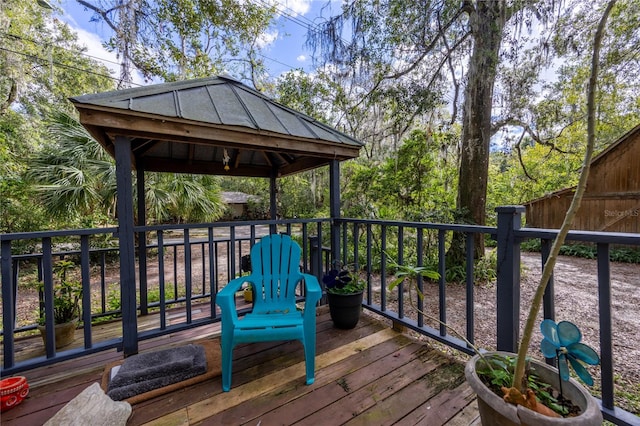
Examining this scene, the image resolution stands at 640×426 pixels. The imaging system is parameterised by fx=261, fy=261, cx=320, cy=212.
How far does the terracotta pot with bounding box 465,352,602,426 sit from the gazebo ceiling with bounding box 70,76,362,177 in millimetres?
2103

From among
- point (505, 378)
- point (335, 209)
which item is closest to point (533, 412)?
point (505, 378)

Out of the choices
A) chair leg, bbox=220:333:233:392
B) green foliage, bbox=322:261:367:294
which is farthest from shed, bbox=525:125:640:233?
chair leg, bbox=220:333:233:392

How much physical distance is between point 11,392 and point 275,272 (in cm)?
170

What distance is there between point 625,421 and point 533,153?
13.0 metres

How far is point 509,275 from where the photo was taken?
1589 mm

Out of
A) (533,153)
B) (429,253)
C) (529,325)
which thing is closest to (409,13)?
(429,253)

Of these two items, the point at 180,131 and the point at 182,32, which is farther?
the point at 182,32

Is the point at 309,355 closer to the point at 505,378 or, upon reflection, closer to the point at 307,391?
the point at 307,391

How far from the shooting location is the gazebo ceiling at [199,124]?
185cm

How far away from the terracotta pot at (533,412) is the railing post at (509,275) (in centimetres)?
46

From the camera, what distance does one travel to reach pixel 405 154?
5555 millimetres

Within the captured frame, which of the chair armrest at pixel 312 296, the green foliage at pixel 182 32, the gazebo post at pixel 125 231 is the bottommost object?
the chair armrest at pixel 312 296

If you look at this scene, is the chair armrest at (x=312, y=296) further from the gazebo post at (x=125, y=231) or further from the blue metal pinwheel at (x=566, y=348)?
the gazebo post at (x=125, y=231)

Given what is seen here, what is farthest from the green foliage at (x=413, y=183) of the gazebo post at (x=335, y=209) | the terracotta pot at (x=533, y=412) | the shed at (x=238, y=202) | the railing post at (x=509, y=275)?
the shed at (x=238, y=202)
